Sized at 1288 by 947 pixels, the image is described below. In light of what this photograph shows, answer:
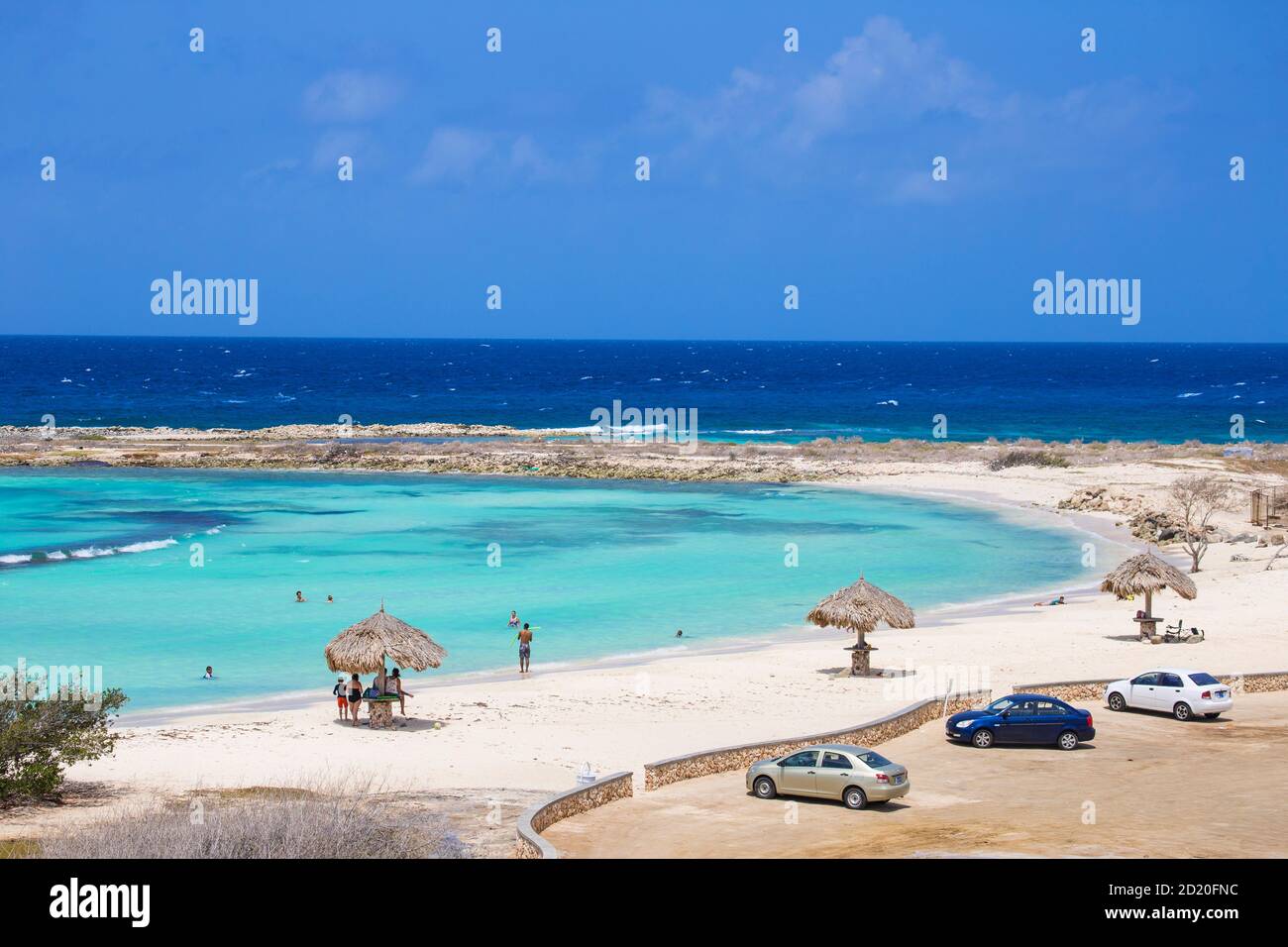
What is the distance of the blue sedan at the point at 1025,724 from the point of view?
2212 cm

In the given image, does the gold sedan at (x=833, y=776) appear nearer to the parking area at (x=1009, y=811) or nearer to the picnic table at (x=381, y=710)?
the parking area at (x=1009, y=811)

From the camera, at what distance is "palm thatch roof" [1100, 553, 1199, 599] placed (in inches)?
1258

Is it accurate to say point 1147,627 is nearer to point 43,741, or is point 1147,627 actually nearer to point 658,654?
point 658,654

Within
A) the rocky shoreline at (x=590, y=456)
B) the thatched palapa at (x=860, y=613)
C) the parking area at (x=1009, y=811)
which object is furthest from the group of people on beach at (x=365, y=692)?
the rocky shoreline at (x=590, y=456)

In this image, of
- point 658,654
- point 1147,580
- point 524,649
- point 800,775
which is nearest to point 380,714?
point 524,649

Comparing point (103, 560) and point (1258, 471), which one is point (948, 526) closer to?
point (1258, 471)

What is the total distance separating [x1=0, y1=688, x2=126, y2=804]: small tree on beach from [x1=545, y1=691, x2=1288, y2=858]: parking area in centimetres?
695

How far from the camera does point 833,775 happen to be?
1869cm

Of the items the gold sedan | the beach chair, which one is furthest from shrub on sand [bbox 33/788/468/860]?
the beach chair

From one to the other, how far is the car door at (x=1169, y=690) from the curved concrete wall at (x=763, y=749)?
4.29 metres

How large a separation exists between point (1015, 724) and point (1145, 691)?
156 inches

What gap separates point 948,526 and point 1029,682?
2801 centimetres
